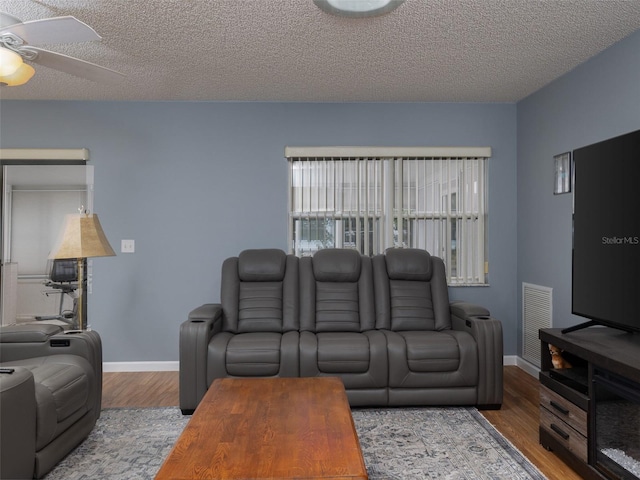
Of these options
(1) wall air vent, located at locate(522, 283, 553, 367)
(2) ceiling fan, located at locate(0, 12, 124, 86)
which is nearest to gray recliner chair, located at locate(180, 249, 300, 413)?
(2) ceiling fan, located at locate(0, 12, 124, 86)

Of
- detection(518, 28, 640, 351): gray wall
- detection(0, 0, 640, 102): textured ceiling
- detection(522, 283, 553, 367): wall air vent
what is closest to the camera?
detection(0, 0, 640, 102): textured ceiling

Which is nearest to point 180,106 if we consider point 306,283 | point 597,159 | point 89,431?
point 306,283

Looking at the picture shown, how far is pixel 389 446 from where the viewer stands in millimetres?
2578

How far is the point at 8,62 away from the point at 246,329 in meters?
2.37

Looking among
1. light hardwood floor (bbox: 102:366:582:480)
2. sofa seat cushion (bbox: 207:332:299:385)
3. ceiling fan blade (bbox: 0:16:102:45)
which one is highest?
ceiling fan blade (bbox: 0:16:102:45)

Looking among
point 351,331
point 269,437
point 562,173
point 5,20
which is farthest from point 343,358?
point 5,20

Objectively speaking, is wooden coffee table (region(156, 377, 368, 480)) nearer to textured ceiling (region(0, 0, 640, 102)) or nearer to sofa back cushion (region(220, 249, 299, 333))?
sofa back cushion (region(220, 249, 299, 333))

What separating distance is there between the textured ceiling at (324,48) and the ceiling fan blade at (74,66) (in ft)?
1.07

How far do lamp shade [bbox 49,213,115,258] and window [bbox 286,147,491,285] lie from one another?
1.69 meters

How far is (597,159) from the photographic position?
2496 mm

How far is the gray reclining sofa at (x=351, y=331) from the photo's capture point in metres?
Answer: 3.09

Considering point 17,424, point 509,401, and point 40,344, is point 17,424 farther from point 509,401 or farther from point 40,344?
point 509,401

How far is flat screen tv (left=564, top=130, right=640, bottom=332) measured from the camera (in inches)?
88.4

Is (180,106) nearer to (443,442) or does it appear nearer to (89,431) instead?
(89,431)
